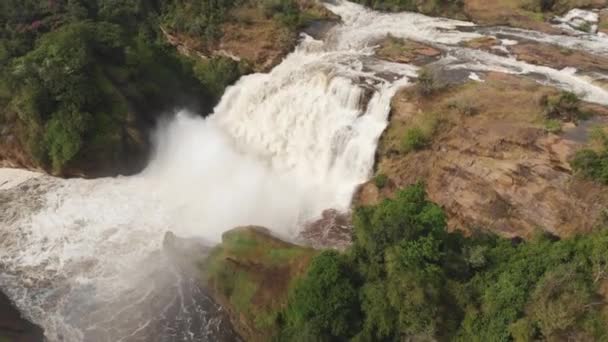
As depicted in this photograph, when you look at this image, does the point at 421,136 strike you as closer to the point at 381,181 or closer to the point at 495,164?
the point at 381,181

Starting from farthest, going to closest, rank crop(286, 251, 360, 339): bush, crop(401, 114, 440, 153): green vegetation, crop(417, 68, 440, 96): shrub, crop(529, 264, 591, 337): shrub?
crop(417, 68, 440, 96): shrub < crop(401, 114, 440, 153): green vegetation < crop(286, 251, 360, 339): bush < crop(529, 264, 591, 337): shrub

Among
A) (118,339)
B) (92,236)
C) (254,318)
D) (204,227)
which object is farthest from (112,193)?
(254,318)

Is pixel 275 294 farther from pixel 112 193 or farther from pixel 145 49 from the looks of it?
pixel 145 49

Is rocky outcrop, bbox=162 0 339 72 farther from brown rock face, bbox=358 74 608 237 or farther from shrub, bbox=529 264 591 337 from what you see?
shrub, bbox=529 264 591 337

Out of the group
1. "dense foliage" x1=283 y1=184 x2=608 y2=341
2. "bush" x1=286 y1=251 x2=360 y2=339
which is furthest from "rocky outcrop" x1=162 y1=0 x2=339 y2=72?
"bush" x1=286 y1=251 x2=360 y2=339

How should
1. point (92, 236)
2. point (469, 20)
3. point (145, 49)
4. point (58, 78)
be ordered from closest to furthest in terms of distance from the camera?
point (92, 236) < point (58, 78) < point (145, 49) < point (469, 20)

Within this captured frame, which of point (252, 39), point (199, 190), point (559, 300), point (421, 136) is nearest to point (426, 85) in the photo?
point (421, 136)
